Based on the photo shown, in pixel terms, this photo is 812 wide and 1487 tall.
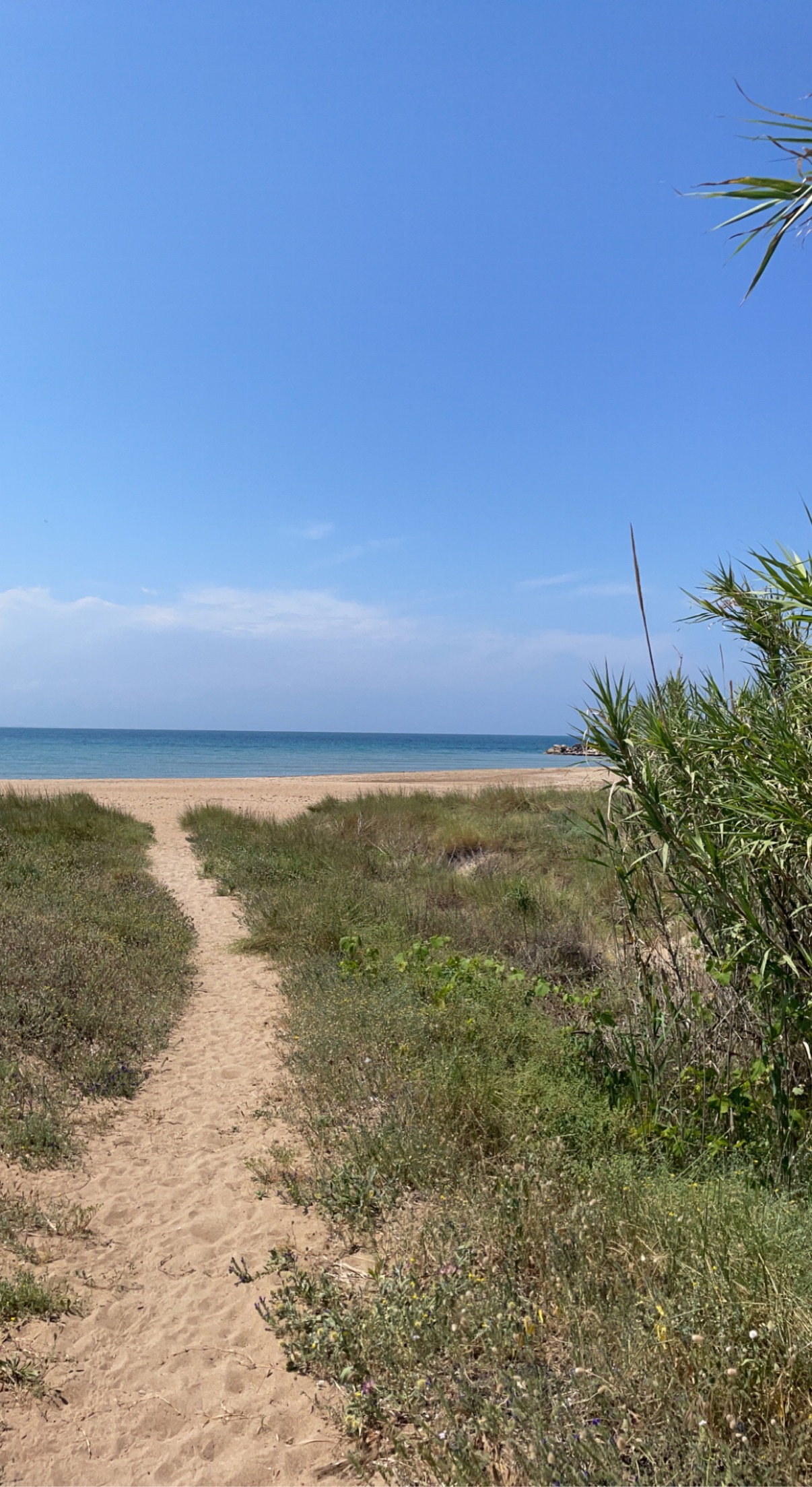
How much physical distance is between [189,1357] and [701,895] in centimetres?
307

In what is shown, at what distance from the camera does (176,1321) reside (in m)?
3.39

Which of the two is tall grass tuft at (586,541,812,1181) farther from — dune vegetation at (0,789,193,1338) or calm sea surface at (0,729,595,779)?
calm sea surface at (0,729,595,779)

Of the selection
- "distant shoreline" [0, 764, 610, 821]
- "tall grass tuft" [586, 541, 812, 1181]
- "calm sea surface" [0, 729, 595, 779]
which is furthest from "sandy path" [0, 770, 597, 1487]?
"calm sea surface" [0, 729, 595, 779]

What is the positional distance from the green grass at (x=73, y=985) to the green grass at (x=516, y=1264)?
4.29 feet

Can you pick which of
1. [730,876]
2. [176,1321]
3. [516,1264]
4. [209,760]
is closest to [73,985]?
[176,1321]

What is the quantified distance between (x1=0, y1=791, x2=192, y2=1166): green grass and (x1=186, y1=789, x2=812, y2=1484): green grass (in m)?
1.31

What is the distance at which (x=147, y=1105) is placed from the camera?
5441 millimetres

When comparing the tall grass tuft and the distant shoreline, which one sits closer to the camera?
the tall grass tuft

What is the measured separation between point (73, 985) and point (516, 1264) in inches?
186

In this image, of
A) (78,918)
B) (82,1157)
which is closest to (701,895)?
(82,1157)

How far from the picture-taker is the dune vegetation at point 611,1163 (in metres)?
2.46

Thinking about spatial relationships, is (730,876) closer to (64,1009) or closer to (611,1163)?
(611,1163)

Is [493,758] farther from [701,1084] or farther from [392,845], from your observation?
[701,1084]

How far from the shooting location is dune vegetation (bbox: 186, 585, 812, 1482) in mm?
2455
